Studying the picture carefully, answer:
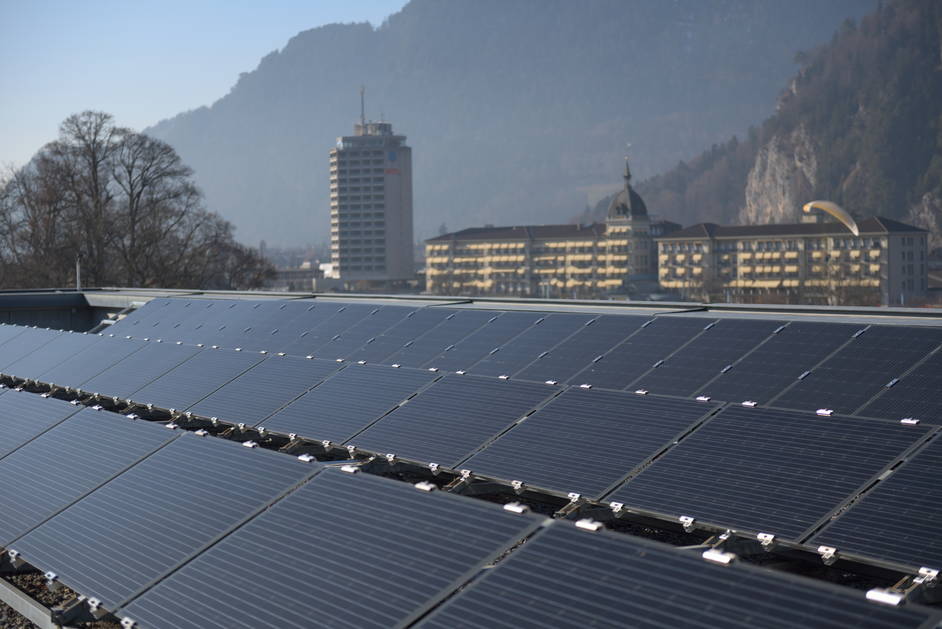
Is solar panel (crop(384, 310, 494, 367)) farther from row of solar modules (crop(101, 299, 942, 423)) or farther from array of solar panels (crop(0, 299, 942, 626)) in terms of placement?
array of solar panels (crop(0, 299, 942, 626))

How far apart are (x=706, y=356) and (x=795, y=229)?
Result: 14238 centimetres

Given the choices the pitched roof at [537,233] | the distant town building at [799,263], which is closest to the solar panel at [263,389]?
the distant town building at [799,263]

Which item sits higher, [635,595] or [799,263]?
[635,595]

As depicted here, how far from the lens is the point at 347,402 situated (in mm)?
12297

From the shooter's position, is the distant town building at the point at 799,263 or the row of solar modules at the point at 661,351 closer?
the row of solar modules at the point at 661,351

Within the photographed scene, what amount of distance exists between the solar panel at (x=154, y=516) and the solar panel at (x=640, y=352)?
575 centimetres

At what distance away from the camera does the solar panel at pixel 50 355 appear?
18.8 m

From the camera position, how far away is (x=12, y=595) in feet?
25.3

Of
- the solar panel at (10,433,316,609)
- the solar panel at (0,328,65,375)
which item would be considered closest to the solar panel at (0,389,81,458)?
the solar panel at (10,433,316,609)

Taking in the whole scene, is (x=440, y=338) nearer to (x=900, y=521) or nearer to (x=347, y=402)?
(x=347, y=402)

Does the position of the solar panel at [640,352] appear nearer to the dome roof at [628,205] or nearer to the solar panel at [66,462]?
the solar panel at [66,462]

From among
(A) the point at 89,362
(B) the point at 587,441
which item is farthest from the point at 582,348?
(A) the point at 89,362

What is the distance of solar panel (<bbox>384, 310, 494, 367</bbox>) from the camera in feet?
53.9

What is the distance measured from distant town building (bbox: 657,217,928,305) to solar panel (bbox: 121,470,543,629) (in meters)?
122
